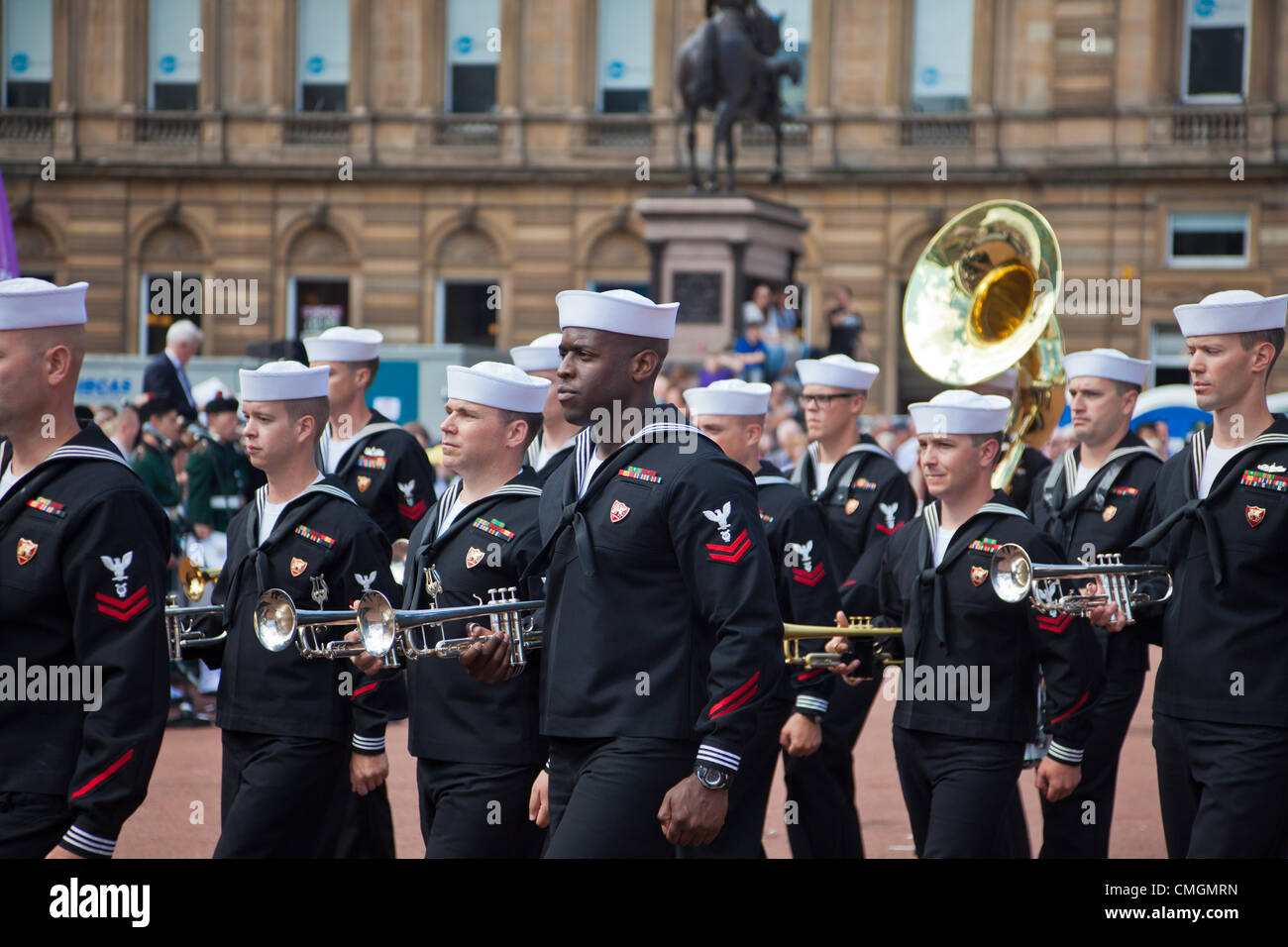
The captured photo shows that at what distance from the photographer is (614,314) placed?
18.1 ft

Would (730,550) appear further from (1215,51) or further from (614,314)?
(1215,51)

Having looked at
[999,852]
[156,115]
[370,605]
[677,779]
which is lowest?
[999,852]

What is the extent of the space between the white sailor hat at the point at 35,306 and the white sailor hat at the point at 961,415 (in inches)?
130

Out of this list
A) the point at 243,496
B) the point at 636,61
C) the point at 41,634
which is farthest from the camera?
the point at 636,61

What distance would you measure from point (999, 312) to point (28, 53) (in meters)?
35.1

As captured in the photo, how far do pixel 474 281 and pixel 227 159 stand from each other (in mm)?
6065

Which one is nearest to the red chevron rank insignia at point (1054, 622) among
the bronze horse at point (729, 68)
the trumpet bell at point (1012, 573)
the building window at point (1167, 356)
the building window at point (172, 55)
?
the trumpet bell at point (1012, 573)

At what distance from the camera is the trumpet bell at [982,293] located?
32.2ft

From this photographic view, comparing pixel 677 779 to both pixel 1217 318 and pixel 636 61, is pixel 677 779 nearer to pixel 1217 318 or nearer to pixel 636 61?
pixel 1217 318

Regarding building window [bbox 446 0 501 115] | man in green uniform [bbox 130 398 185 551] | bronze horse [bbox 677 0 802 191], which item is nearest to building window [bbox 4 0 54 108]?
building window [bbox 446 0 501 115]

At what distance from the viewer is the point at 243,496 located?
13680mm

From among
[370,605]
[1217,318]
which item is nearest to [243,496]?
[370,605]

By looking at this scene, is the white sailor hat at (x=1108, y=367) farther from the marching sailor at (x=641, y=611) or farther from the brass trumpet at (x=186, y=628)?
the brass trumpet at (x=186, y=628)
